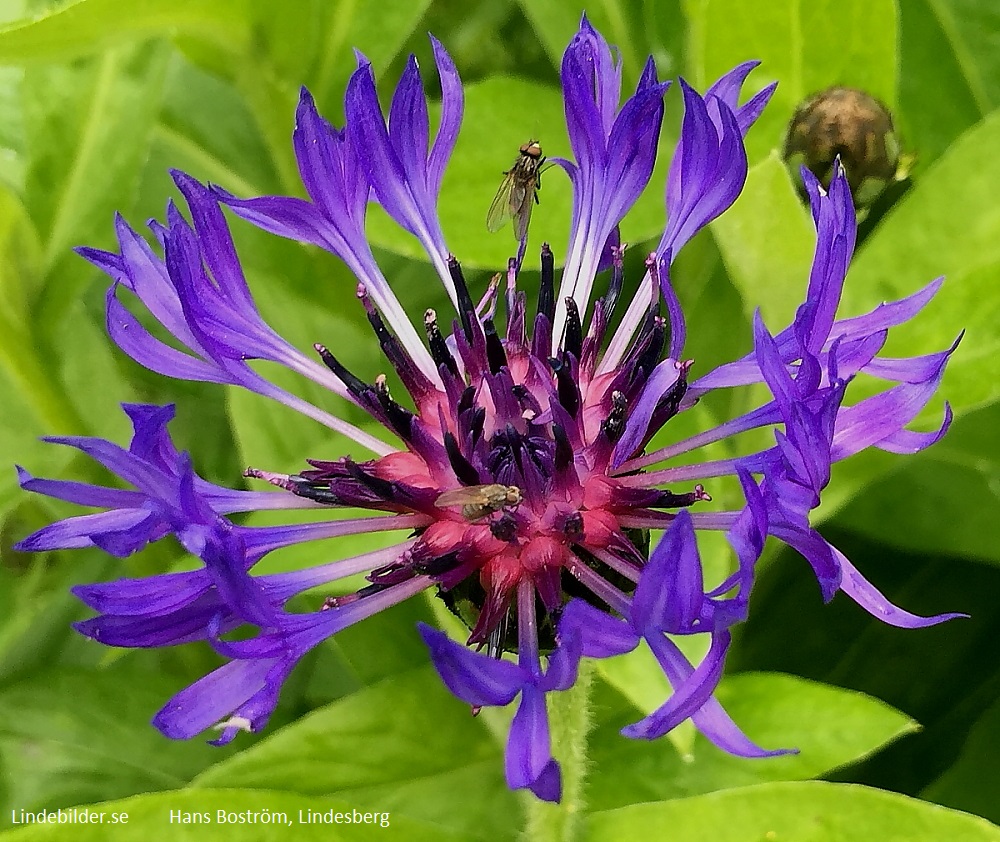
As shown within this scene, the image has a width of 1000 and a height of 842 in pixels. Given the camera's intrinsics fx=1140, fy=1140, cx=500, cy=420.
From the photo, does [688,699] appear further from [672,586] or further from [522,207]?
[522,207]

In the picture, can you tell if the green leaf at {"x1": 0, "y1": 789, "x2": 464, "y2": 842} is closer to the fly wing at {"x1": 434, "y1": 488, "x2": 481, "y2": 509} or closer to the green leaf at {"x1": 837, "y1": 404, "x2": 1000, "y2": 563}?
the fly wing at {"x1": 434, "y1": 488, "x2": 481, "y2": 509}

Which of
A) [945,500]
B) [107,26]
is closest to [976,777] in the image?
[945,500]

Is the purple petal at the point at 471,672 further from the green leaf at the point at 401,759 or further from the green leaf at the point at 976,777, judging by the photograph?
the green leaf at the point at 976,777

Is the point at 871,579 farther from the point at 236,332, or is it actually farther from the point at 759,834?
the point at 236,332

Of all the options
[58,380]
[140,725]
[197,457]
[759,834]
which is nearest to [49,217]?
[58,380]

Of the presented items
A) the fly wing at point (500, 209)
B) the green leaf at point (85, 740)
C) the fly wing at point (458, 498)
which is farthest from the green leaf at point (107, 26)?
the green leaf at point (85, 740)

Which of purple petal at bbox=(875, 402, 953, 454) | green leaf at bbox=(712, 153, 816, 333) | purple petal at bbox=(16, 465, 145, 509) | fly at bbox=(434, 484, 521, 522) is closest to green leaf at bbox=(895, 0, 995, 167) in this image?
green leaf at bbox=(712, 153, 816, 333)
